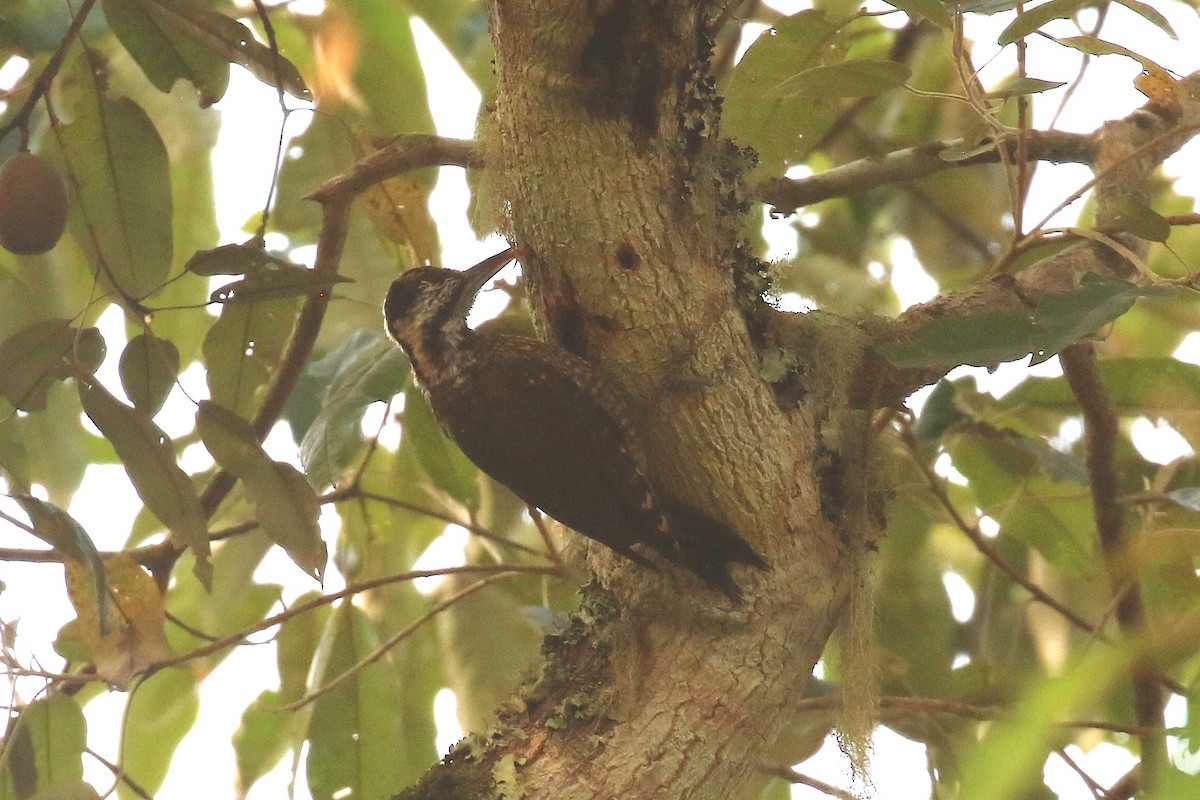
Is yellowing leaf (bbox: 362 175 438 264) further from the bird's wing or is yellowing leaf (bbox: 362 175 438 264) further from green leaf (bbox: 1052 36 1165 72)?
green leaf (bbox: 1052 36 1165 72)

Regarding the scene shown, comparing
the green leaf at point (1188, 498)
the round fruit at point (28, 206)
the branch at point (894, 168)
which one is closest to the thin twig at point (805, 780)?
the green leaf at point (1188, 498)

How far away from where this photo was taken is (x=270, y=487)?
2.49 meters

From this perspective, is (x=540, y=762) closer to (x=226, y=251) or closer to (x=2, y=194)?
(x=226, y=251)

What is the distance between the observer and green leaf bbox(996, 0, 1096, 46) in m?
2.06

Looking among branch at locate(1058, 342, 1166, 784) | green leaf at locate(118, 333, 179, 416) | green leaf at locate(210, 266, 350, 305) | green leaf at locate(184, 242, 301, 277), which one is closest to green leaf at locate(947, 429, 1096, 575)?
branch at locate(1058, 342, 1166, 784)

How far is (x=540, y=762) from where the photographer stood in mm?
2131

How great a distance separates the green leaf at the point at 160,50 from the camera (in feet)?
9.21

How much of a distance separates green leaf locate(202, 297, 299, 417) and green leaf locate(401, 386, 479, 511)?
1.39ft

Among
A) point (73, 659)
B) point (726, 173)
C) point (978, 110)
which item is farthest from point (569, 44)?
point (73, 659)

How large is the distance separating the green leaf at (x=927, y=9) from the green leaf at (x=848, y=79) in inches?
4.8

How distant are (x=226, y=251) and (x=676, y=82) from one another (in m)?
0.96

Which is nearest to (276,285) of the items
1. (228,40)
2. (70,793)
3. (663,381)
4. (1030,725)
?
(228,40)

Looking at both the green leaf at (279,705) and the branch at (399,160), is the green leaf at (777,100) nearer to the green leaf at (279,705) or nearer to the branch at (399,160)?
the branch at (399,160)

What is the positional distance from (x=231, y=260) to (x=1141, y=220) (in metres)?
1.75
